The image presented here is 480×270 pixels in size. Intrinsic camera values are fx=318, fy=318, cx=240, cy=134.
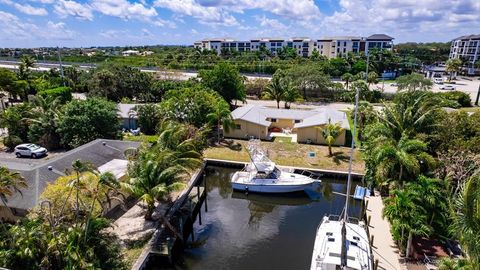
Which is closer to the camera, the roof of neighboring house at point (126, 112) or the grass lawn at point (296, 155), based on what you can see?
the grass lawn at point (296, 155)

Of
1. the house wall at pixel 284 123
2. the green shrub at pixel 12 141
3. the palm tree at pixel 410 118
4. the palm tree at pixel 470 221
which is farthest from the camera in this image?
the house wall at pixel 284 123

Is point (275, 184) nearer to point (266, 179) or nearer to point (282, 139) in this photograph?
point (266, 179)

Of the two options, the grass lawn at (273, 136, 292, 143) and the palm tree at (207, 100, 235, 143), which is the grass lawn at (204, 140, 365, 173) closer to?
the grass lawn at (273, 136, 292, 143)

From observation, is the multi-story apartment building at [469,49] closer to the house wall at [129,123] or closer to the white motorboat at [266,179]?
the white motorboat at [266,179]

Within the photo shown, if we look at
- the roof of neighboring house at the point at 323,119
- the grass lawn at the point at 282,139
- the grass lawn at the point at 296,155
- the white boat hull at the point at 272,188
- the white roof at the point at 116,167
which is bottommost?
the white boat hull at the point at 272,188

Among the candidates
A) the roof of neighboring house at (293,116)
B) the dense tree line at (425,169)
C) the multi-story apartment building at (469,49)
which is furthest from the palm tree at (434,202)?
the multi-story apartment building at (469,49)

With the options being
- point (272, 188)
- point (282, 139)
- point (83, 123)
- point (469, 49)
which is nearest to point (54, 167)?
point (83, 123)

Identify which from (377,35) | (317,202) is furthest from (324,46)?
(317,202)
